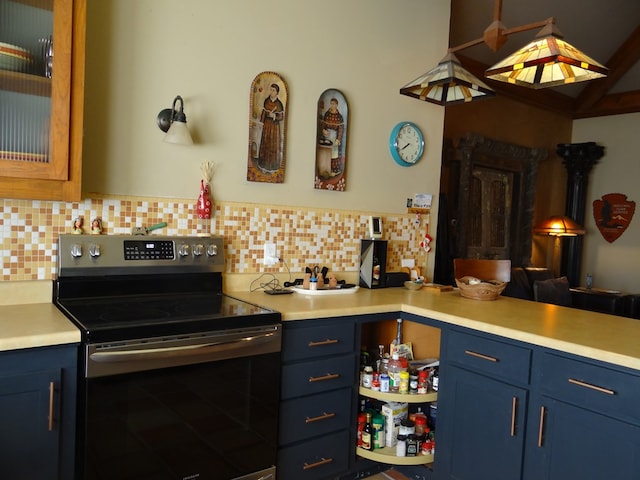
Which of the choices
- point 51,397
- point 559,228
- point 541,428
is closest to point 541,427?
point 541,428

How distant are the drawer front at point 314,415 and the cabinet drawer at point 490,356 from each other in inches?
20.7

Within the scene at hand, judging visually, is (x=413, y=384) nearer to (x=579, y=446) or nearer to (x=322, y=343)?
(x=322, y=343)

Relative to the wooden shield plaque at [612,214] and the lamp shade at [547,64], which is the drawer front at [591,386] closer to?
the lamp shade at [547,64]

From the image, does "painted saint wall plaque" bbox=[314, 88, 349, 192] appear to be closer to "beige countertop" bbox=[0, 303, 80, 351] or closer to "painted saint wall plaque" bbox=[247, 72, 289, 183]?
"painted saint wall plaque" bbox=[247, 72, 289, 183]

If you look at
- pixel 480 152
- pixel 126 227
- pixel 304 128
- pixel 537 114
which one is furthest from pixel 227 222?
pixel 537 114

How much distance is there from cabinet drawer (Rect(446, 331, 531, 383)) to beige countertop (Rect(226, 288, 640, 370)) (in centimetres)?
5

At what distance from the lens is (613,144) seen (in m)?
5.84

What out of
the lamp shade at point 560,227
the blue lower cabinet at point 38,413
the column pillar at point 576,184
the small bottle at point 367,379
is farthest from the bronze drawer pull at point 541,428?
the column pillar at point 576,184

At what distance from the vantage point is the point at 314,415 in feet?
7.11

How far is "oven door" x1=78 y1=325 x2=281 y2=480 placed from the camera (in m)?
1.58

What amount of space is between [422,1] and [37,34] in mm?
2349

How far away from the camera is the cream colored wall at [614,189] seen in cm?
562

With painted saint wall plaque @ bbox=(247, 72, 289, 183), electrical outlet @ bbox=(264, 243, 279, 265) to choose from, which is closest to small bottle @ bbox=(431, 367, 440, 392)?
electrical outlet @ bbox=(264, 243, 279, 265)

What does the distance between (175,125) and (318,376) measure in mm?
1255
